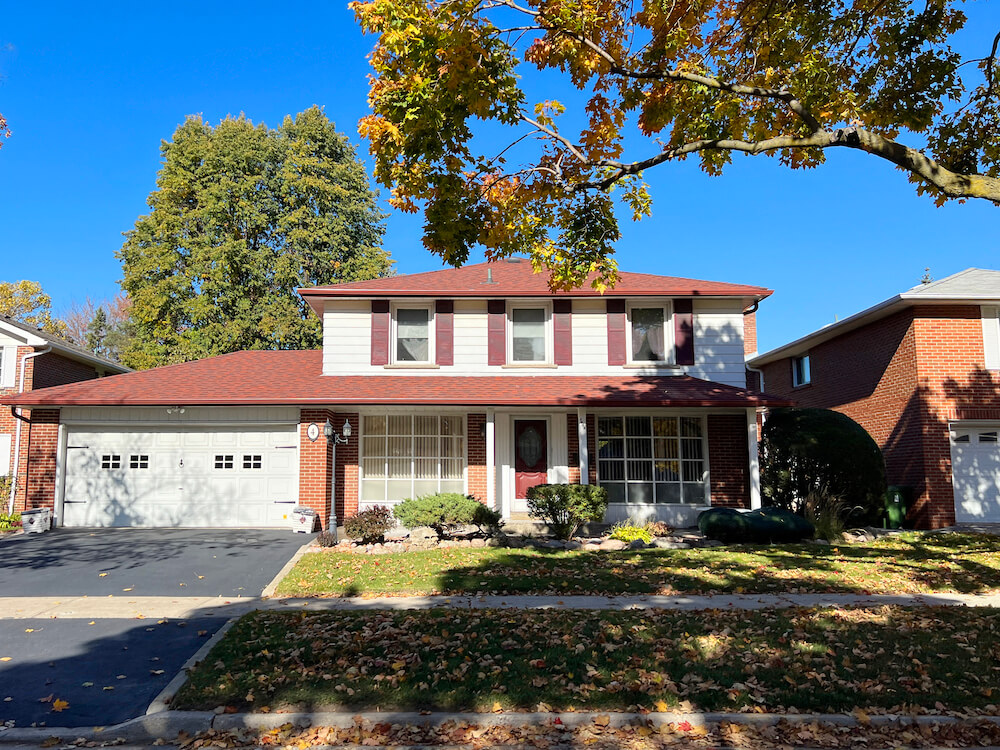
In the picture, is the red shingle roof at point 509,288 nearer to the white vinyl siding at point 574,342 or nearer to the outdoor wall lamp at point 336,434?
the white vinyl siding at point 574,342

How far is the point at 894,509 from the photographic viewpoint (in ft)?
52.7

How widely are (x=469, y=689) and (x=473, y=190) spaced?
5.93 metres

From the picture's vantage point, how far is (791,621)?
771cm

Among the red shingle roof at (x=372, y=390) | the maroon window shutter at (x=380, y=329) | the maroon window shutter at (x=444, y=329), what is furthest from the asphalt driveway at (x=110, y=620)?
the maroon window shutter at (x=444, y=329)

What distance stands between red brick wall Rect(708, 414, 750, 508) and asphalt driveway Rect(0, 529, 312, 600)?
9.44 metres

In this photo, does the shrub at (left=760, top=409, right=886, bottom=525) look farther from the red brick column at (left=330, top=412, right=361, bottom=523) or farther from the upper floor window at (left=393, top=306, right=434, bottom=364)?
the red brick column at (left=330, top=412, right=361, bottom=523)

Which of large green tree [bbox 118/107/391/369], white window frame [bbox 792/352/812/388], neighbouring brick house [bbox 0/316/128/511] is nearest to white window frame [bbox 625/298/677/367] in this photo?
white window frame [bbox 792/352/812/388]

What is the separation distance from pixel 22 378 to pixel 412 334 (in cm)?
1108

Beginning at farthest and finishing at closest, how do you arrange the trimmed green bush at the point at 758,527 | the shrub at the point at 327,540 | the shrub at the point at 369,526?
the trimmed green bush at the point at 758,527, the shrub at the point at 369,526, the shrub at the point at 327,540

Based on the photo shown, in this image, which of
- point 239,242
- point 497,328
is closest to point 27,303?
point 239,242

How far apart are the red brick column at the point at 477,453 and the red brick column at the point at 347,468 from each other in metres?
2.66

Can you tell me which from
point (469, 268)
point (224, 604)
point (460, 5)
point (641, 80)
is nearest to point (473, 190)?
point (460, 5)

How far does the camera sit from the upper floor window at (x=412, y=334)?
17.5 meters

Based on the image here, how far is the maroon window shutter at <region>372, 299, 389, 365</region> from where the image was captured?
682 inches
